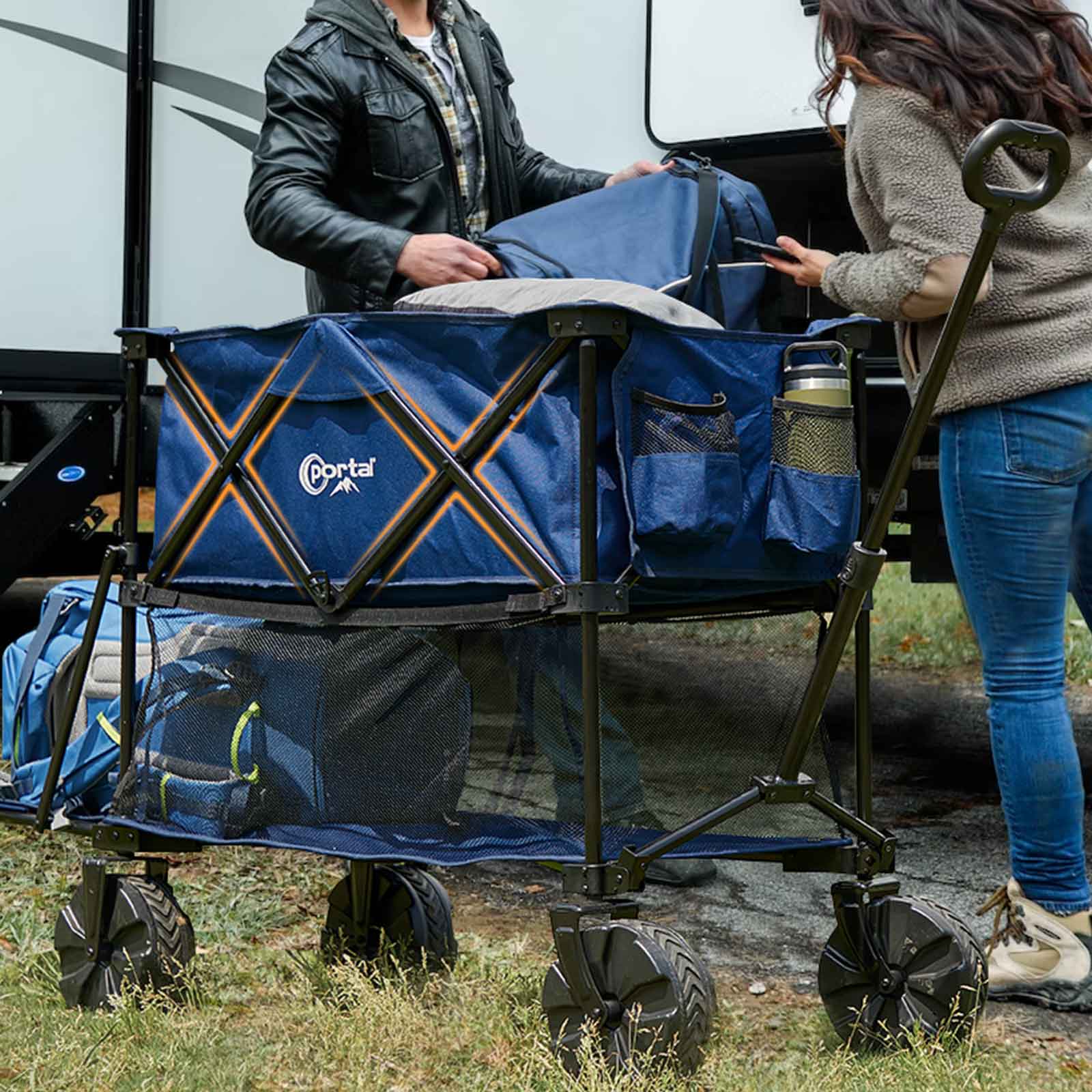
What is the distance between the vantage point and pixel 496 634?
104 inches

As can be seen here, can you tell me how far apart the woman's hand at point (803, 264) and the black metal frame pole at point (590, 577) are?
2.11ft

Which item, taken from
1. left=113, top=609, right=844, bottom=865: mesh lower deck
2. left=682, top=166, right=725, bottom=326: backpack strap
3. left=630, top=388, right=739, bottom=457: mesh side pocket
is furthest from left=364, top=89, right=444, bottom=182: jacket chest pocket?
left=630, top=388, right=739, bottom=457: mesh side pocket

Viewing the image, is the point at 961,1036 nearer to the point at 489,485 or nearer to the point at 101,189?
the point at 489,485

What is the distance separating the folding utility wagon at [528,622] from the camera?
2.44m

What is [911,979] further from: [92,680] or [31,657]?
[31,657]

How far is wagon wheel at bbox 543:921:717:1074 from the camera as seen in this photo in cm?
235

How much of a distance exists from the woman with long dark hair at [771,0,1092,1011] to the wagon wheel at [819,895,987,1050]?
46 cm

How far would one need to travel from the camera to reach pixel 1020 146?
2330 millimetres

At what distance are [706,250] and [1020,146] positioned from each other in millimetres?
669

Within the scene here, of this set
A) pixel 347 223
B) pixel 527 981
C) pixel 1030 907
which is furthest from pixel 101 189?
pixel 1030 907

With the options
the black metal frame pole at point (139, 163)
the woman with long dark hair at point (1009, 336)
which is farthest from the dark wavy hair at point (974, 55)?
the black metal frame pole at point (139, 163)

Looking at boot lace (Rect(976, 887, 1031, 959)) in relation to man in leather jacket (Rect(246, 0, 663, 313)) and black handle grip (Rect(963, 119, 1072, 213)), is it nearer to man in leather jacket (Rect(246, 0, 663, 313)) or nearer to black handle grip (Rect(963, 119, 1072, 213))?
black handle grip (Rect(963, 119, 1072, 213))

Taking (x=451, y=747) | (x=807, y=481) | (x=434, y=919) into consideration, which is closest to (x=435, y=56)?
(x=807, y=481)

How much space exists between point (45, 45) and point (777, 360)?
11.1 ft
